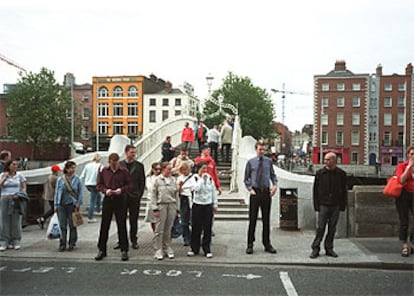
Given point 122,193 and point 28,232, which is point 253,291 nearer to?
point 122,193

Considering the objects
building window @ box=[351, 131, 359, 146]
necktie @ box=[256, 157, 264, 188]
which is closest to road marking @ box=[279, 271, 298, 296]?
necktie @ box=[256, 157, 264, 188]

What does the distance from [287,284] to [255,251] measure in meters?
1.95

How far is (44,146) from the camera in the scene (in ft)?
166

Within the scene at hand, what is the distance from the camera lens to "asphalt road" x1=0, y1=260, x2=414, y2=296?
5.68 meters

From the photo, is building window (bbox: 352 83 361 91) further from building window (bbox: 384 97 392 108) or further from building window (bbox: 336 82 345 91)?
building window (bbox: 384 97 392 108)

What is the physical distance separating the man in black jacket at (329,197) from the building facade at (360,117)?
2195 inches

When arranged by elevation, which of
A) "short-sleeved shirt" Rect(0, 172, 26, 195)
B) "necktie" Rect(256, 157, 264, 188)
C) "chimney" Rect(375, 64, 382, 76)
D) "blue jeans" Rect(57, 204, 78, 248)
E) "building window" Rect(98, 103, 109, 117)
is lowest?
"blue jeans" Rect(57, 204, 78, 248)

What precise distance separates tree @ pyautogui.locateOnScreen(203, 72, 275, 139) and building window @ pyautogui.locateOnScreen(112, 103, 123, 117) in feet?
57.0

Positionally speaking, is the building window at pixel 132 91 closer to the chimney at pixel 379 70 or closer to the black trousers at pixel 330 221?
the chimney at pixel 379 70

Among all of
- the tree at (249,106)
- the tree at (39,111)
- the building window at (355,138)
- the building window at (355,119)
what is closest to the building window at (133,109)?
the tree at (249,106)

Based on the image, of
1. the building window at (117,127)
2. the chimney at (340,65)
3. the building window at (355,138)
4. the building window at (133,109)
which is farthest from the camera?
the building window at (133,109)

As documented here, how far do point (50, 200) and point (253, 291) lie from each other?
5.99 meters

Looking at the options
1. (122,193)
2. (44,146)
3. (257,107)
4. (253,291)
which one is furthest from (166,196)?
(257,107)

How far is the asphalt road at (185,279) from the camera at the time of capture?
5.68m
